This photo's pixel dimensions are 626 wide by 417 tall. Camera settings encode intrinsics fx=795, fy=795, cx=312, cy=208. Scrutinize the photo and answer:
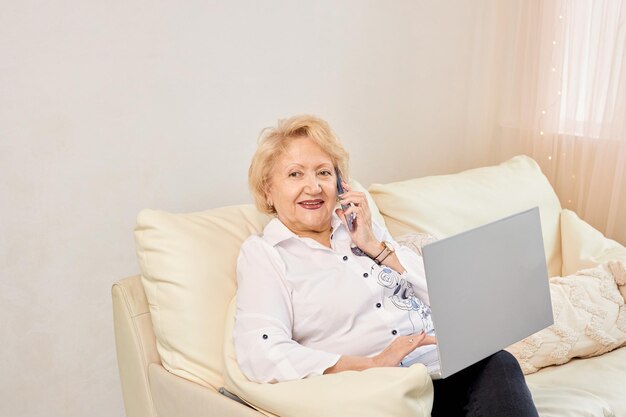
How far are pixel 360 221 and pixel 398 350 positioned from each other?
439mm

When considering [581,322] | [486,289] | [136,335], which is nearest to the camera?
[486,289]

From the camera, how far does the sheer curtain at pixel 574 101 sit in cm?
296

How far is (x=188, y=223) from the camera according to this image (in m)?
2.08

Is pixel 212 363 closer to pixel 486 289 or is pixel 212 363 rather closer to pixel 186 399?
pixel 186 399

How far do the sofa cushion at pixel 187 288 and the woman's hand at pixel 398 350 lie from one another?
1.33 feet

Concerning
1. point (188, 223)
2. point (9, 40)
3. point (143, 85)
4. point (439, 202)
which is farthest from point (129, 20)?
point (439, 202)

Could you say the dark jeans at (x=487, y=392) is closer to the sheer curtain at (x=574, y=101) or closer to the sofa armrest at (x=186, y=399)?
the sofa armrest at (x=186, y=399)

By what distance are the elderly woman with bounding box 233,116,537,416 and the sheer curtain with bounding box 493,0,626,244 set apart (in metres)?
1.25

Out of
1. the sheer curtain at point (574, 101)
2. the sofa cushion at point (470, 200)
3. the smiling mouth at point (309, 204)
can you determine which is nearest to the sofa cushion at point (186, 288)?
the smiling mouth at point (309, 204)

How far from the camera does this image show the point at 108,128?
2.36 metres

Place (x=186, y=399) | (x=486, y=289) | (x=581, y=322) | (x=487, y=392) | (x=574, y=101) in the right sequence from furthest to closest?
(x=574, y=101), (x=581, y=322), (x=186, y=399), (x=487, y=392), (x=486, y=289)

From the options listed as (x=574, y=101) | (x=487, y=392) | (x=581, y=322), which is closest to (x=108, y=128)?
(x=487, y=392)

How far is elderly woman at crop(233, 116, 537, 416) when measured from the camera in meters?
1.76

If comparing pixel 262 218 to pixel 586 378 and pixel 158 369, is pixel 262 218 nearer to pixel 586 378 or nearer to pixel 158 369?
pixel 158 369
